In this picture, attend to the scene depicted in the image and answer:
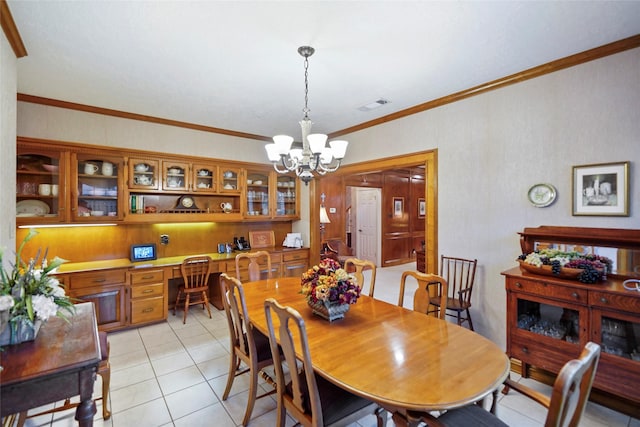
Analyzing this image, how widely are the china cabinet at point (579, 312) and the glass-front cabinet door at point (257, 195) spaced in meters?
3.62

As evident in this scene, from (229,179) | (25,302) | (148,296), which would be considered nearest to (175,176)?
(229,179)

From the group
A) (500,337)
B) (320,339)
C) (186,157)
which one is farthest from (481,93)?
(186,157)

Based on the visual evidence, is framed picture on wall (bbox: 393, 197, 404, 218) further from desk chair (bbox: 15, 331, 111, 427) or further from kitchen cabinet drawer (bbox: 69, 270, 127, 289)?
desk chair (bbox: 15, 331, 111, 427)

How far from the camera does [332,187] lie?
6988mm

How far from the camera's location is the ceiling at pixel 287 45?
1899mm

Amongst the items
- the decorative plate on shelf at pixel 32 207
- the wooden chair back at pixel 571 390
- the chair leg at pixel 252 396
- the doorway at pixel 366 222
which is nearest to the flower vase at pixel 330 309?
the chair leg at pixel 252 396

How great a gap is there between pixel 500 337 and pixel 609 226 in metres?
1.39

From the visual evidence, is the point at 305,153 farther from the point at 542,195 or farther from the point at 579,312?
Answer: the point at 579,312

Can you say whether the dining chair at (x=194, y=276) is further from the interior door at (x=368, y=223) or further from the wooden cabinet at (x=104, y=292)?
the interior door at (x=368, y=223)

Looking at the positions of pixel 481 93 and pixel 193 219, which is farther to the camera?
pixel 193 219

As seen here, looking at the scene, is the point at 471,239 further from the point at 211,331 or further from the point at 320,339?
the point at 211,331

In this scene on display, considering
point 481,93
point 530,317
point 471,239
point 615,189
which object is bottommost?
point 530,317

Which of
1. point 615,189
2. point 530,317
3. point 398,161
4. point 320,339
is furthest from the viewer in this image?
point 398,161

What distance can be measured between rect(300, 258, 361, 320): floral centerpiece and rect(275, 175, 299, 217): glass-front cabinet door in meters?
3.16
